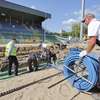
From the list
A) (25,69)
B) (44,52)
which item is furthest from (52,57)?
(25,69)

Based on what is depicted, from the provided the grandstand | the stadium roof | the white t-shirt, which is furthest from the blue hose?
the stadium roof

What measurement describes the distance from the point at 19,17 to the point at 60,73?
3372 centimetres

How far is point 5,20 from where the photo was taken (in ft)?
126

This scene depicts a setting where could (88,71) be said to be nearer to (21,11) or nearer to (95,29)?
(95,29)

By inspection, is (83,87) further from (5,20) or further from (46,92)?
(5,20)

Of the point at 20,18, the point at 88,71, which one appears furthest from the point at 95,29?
the point at 20,18

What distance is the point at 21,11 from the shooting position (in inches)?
1652

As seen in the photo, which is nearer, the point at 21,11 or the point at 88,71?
the point at 88,71

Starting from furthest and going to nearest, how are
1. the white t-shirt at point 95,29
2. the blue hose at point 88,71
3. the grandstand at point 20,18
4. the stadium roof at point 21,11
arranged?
the stadium roof at point 21,11 < the grandstand at point 20,18 < the blue hose at point 88,71 < the white t-shirt at point 95,29

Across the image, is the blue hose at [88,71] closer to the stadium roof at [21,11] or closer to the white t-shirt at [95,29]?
the white t-shirt at [95,29]

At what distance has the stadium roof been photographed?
1495 inches

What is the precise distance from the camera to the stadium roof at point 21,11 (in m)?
38.0

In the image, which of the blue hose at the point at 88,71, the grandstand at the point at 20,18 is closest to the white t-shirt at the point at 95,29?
the blue hose at the point at 88,71

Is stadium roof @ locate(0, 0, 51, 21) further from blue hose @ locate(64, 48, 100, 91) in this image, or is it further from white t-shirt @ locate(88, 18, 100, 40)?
white t-shirt @ locate(88, 18, 100, 40)
